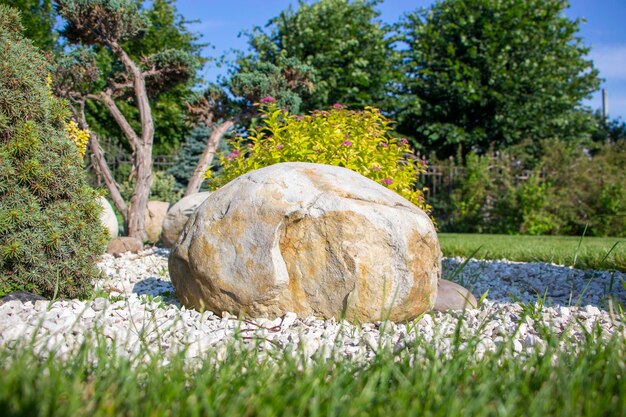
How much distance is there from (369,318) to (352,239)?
0.50 m

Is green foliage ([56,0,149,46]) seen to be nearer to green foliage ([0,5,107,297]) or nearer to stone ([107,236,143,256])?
stone ([107,236,143,256])

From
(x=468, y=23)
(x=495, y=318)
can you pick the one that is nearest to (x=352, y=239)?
(x=495, y=318)

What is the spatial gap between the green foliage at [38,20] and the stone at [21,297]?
14774mm

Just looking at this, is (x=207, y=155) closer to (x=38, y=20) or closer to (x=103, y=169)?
(x=103, y=169)

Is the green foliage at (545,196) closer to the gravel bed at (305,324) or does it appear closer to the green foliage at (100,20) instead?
the gravel bed at (305,324)

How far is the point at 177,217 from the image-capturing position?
805 cm

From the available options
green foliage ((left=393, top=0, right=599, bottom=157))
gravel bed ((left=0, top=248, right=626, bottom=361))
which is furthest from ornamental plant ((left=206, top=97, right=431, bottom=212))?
green foliage ((left=393, top=0, right=599, bottom=157))

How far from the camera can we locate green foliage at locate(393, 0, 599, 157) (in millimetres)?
17203

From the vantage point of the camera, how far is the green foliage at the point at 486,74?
677 inches

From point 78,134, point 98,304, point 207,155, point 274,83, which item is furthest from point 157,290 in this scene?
point 274,83

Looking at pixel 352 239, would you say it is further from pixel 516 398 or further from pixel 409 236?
pixel 516 398

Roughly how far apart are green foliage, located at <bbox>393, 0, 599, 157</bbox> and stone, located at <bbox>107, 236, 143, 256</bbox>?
1124 cm

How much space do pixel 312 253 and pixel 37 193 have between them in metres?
1.95

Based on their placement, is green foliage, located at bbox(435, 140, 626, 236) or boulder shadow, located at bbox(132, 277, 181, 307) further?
green foliage, located at bbox(435, 140, 626, 236)
